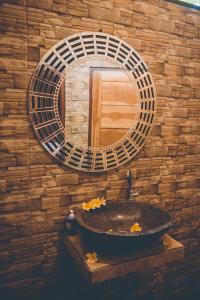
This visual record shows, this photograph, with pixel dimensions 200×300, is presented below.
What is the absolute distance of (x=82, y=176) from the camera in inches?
90.8

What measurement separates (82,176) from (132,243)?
76 centimetres

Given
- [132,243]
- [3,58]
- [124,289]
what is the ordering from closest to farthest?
[132,243] → [3,58] → [124,289]

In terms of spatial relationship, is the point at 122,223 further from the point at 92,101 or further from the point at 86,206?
the point at 92,101

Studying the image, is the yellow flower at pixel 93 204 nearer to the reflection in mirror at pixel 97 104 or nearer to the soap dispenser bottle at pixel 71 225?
the soap dispenser bottle at pixel 71 225

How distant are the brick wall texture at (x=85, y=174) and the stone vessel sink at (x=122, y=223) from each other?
7.4 inches

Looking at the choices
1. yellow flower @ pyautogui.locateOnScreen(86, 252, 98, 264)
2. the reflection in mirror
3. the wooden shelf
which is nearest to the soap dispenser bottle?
the wooden shelf

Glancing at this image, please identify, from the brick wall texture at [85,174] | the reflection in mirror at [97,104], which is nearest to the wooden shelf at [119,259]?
the brick wall texture at [85,174]

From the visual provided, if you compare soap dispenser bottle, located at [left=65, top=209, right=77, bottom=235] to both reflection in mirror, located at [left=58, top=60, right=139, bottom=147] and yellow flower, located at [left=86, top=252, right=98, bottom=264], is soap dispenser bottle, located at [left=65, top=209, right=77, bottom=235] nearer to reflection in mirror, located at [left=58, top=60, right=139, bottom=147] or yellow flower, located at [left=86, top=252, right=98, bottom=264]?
yellow flower, located at [left=86, top=252, right=98, bottom=264]

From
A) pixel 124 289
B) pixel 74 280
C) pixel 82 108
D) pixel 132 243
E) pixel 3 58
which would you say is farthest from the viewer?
pixel 124 289

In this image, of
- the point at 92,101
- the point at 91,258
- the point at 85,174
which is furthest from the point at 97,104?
the point at 91,258

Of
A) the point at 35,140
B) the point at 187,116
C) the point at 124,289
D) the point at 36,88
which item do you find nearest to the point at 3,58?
the point at 36,88

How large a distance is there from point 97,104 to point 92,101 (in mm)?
56

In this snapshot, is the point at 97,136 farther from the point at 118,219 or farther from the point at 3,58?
the point at 3,58

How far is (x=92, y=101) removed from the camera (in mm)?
2275
